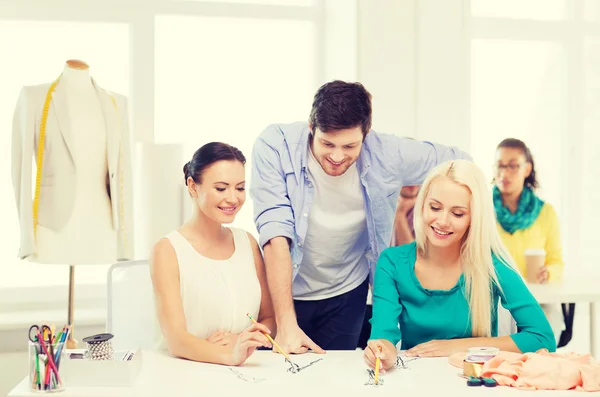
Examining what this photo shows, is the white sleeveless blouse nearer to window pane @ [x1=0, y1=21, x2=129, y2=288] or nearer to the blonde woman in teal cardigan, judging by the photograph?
the blonde woman in teal cardigan

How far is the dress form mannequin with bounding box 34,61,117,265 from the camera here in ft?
11.2

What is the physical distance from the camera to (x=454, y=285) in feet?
7.75

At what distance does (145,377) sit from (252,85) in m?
2.85

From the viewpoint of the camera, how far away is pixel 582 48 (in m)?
5.02

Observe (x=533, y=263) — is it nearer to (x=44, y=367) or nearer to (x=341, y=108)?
(x=341, y=108)

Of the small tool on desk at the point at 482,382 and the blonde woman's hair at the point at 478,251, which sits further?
the blonde woman's hair at the point at 478,251

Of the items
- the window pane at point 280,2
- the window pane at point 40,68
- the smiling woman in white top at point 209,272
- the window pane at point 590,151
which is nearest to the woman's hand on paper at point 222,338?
the smiling woman in white top at point 209,272

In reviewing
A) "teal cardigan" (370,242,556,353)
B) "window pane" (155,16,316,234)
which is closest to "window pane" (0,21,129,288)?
"window pane" (155,16,316,234)

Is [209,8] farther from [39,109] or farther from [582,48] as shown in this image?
[582,48]

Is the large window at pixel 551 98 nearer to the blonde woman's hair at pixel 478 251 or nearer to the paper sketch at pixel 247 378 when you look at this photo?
the blonde woman's hair at pixel 478 251

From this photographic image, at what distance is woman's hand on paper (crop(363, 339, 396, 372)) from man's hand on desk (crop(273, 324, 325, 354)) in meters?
0.23

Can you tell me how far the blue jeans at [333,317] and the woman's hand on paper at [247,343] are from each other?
660 mm

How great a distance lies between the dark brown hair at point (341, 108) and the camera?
7.88 ft

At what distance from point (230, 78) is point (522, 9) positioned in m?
1.94
